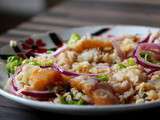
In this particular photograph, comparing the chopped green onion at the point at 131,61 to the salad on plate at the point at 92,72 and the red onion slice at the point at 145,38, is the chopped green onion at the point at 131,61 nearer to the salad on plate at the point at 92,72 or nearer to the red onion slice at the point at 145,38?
the salad on plate at the point at 92,72

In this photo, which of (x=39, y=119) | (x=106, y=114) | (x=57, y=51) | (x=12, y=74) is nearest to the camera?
(x=106, y=114)

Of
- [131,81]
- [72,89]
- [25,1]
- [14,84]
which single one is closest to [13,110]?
[14,84]

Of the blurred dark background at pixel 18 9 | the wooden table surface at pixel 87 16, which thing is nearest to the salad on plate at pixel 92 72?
the wooden table surface at pixel 87 16

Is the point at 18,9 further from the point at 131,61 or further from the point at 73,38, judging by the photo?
the point at 131,61

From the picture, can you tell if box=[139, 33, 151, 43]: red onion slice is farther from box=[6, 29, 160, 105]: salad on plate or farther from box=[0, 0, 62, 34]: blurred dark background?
box=[0, 0, 62, 34]: blurred dark background

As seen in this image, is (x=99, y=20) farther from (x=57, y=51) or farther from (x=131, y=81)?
(x=131, y=81)

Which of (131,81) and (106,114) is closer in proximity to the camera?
(106,114)

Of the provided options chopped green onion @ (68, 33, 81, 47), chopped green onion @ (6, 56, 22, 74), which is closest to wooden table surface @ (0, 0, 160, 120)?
chopped green onion @ (68, 33, 81, 47)

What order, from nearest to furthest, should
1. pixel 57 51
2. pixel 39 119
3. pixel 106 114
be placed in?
1. pixel 106 114
2. pixel 39 119
3. pixel 57 51

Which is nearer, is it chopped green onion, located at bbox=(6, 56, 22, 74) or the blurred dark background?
chopped green onion, located at bbox=(6, 56, 22, 74)
